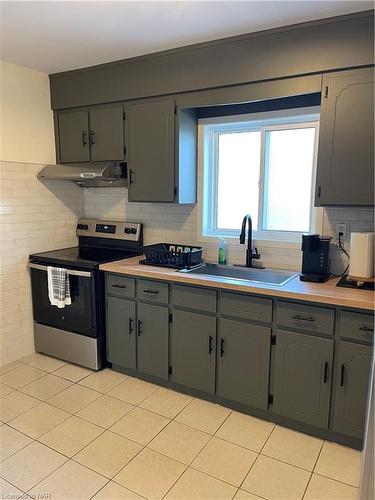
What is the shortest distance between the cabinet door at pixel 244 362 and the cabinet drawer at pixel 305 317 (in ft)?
0.45

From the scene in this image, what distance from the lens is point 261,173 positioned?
2.90 metres

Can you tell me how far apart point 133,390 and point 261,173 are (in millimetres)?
1914

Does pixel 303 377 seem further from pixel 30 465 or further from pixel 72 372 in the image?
pixel 72 372

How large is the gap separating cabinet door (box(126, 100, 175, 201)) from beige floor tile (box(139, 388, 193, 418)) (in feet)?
4.78

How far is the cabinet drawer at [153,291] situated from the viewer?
267 centimetres

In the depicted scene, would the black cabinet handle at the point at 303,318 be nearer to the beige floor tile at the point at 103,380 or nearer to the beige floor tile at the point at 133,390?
the beige floor tile at the point at 133,390

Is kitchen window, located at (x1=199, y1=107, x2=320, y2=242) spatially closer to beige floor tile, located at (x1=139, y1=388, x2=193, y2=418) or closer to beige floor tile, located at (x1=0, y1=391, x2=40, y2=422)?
beige floor tile, located at (x1=139, y1=388, x2=193, y2=418)

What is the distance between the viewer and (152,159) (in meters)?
2.91

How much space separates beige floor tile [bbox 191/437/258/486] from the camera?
6.43ft

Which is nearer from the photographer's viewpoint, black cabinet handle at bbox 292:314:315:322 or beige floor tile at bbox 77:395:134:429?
black cabinet handle at bbox 292:314:315:322

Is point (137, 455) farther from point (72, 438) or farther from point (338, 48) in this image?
point (338, 48)

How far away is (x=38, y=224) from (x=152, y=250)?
116 centimetres

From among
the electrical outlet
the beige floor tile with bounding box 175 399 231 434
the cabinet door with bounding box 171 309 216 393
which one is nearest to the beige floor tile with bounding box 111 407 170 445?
the beige floor tile with bounding box 175 399 231 434

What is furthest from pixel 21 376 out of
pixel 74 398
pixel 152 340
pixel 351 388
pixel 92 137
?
pixel 351 388
